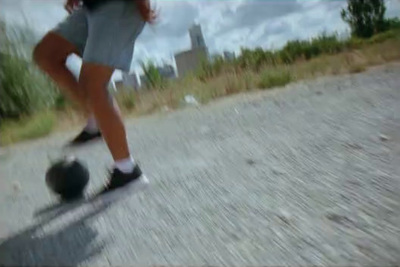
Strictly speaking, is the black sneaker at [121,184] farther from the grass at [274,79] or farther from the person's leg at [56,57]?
the grass at [274,79]

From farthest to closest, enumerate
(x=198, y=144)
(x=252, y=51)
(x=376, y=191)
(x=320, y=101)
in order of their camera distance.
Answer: (x=252, y=51)
(x=320, y=101)
(x=198, y=144)
(x=376, y=191)

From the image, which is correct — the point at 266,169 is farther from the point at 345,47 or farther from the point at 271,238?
the point at 345,47

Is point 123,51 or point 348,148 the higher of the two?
point 123,51

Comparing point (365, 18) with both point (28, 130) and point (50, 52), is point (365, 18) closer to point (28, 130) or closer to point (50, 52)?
point (28, 130)

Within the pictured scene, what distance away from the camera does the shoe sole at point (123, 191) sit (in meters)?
1.84

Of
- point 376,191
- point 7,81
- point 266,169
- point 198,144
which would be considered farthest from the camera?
point 7,81

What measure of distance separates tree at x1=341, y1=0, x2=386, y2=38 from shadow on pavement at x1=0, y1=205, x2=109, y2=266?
Result: 6.38 meters

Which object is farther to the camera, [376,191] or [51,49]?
[51,49]

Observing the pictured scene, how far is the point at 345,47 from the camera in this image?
27.8 ft

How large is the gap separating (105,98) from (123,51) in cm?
24

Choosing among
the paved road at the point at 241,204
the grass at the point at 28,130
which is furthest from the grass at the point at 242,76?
the paved road at the point at 241,204

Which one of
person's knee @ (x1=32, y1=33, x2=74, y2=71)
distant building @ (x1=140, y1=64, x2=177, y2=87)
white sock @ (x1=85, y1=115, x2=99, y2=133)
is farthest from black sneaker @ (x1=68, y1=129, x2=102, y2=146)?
distant building @ (x1=140, y1=64, x2=177, y2=87)

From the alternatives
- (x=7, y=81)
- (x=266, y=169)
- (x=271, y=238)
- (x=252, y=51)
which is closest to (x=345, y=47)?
(x=252, y=51)

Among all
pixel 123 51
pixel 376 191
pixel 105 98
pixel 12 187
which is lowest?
pixel 376 191
